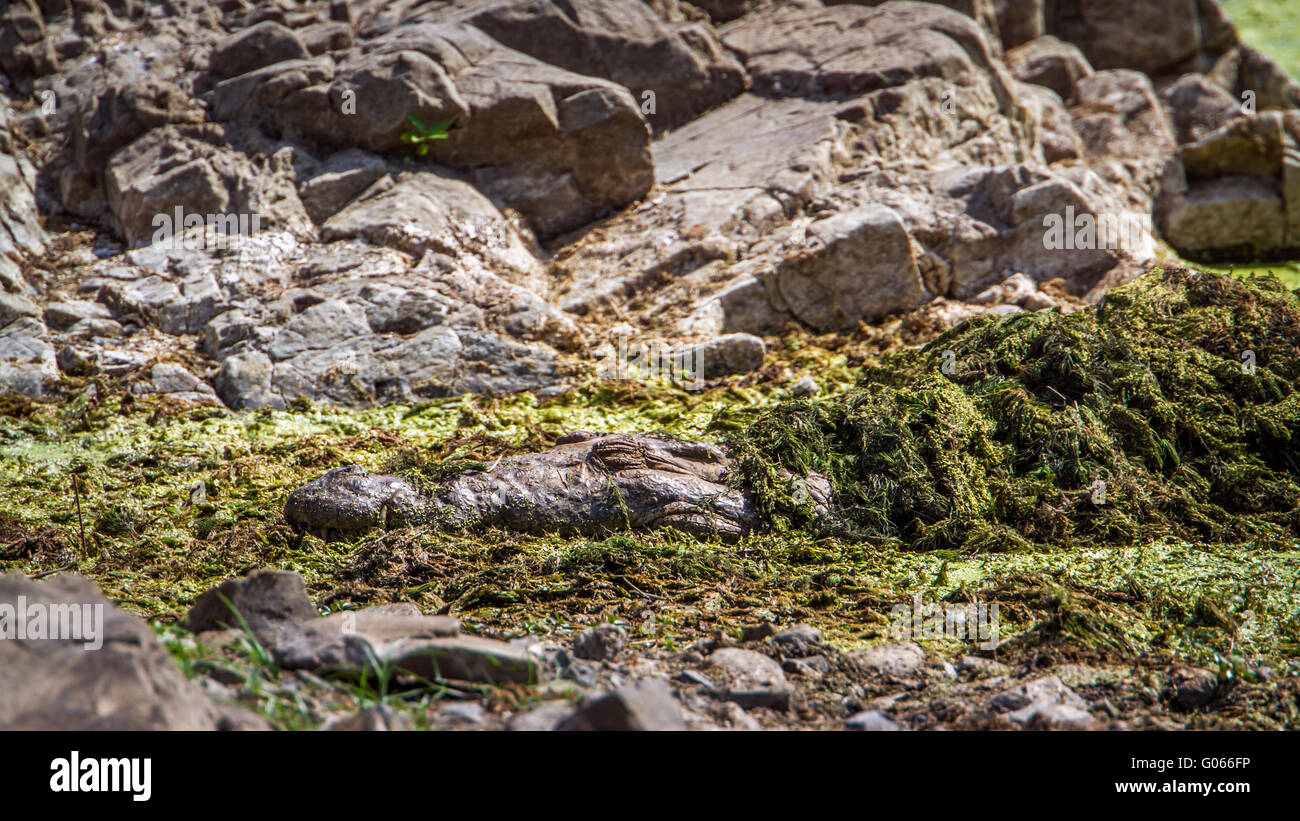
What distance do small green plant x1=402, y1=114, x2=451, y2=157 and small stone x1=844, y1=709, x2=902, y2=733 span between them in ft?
25.2

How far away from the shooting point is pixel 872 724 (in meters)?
3.29

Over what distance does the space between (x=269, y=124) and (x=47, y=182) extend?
2305 millimetres

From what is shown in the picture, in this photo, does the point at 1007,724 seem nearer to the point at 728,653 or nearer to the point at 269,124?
the point at 728,653

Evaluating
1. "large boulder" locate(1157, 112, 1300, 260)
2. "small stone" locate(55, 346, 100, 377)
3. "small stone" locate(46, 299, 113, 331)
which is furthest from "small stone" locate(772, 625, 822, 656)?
"large boulder" locate(1157, 112, 1300, 260)

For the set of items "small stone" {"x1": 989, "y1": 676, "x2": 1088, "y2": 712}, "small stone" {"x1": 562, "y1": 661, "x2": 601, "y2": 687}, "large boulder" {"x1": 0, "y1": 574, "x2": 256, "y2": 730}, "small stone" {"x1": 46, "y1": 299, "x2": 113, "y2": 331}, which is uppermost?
"small stone" {"x1": 46, "y1": 299, "x2": 113, "y2": 331}

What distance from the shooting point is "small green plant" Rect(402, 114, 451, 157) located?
9.37m

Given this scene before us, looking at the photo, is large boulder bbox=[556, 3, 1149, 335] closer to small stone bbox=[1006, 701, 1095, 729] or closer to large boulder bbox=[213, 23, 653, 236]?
large boulder bbox=[213, 23, 653, 236]

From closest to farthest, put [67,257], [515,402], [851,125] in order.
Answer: [515,402] < [67,257] < [851,125]

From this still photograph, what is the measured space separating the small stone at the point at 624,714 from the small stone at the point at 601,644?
0.95 metres

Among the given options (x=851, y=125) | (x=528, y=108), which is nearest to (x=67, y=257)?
(x=528, y=108)

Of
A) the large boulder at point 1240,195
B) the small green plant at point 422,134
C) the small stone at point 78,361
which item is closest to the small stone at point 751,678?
the small stone at point 78,361

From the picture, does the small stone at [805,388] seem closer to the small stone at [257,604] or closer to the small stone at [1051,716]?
the small stone at [1051,716]

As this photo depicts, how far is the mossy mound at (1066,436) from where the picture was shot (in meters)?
5.55

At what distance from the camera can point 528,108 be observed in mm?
9586
